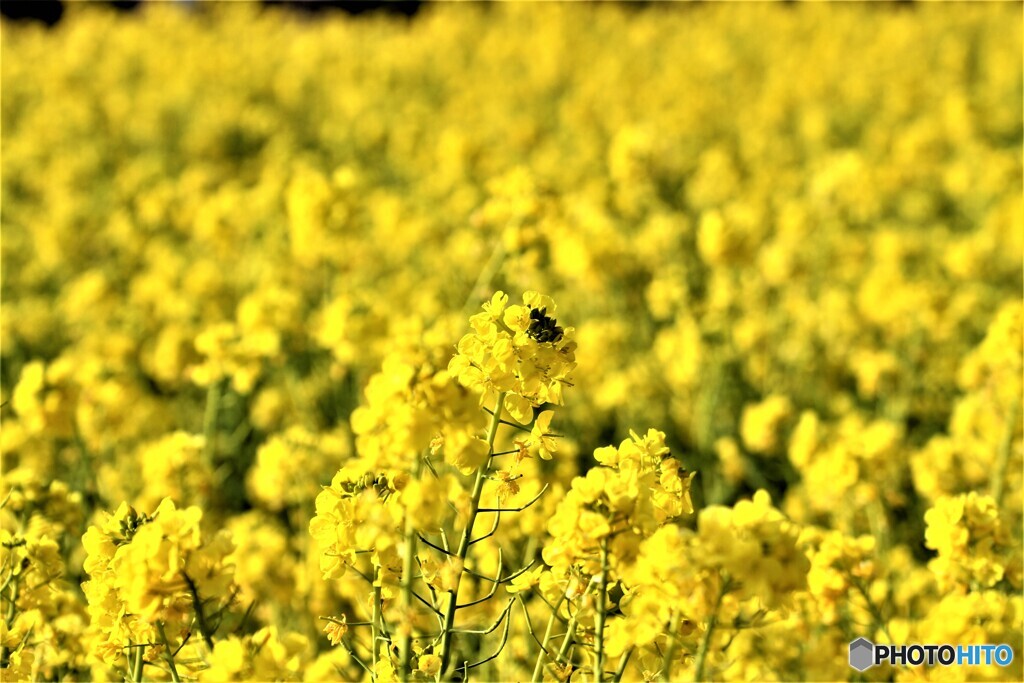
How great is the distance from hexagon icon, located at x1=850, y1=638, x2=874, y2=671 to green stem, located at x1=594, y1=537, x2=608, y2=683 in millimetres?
939

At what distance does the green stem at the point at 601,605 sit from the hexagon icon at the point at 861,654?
939 mm

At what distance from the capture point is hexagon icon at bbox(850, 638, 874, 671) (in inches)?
81.1

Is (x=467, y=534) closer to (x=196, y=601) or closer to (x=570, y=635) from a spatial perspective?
(x=570, y=635)

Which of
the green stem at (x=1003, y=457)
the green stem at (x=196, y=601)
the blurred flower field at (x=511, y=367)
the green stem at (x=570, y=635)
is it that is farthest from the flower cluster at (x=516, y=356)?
the green stem at (x=1003, y=457)

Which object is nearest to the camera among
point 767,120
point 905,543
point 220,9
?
point 905,543

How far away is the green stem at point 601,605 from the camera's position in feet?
4.40

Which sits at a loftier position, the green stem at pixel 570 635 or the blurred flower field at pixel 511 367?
the blurred flower field at pixel 511 367

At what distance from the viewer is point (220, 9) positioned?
16.5 metres

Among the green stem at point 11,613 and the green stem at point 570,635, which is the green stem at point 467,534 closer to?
the green stem at point 570,635

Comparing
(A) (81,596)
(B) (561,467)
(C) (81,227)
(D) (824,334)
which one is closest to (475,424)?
(B) (561,467)

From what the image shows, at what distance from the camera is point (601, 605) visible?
1.38 meters

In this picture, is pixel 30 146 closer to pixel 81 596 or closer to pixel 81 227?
pixel 81 227

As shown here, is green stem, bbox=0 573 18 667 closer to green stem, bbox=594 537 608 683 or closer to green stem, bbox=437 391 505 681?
green stem, bbox=437 391 505 681

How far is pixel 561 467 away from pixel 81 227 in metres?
4.30
